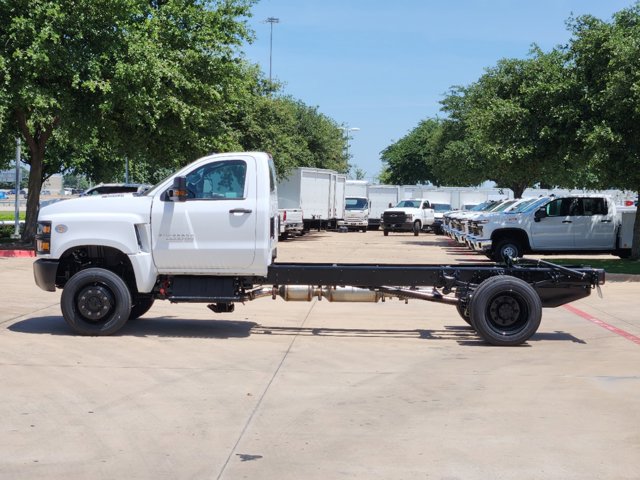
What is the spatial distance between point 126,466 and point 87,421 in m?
1.26

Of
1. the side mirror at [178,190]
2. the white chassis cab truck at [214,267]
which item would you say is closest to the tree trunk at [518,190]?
the white chassis cab truck at [214,267]

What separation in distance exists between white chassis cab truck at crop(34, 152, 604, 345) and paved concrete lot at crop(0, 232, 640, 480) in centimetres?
45

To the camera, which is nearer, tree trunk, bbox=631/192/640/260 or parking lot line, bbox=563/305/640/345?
parking lot line, bbox=563/305/640/345

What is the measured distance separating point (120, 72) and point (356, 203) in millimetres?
30279

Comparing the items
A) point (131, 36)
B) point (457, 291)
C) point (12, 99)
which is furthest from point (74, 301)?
point (131, 36)

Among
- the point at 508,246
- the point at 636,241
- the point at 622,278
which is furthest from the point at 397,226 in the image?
the point at 622,278

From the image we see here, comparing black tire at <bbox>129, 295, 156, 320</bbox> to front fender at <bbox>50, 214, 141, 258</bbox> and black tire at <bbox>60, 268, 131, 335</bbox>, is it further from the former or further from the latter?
front fender at <bbox>50, 214, 141, 258</bbox>

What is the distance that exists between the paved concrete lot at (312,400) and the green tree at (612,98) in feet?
33.7

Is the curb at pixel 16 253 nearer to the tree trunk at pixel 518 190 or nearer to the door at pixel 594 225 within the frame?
the door at pixel 594 225

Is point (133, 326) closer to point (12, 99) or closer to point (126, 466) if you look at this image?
point (126, 466)

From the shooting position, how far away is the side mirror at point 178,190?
10969 mm

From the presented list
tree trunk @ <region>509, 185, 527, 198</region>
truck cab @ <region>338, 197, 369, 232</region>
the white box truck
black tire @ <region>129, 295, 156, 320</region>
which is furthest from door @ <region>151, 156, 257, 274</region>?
the white box truck

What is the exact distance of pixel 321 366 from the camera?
31.7 feet

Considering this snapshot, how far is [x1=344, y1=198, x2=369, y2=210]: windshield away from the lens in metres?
52.4
